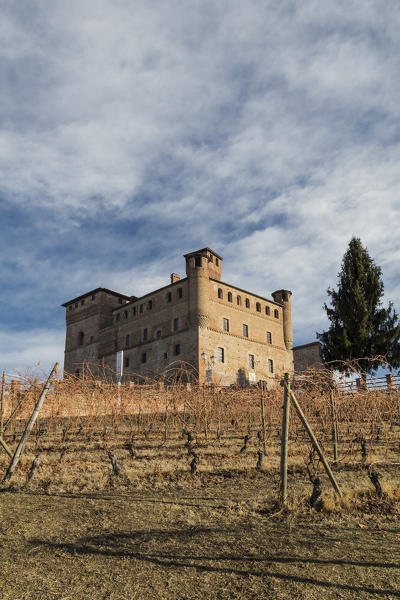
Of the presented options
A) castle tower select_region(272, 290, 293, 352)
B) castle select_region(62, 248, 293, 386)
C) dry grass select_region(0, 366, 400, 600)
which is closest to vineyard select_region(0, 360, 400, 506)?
dry grass select_region(0, 366, 400, 600)

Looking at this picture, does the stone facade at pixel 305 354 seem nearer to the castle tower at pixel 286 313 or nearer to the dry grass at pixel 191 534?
the castle tower at pixel 286 313

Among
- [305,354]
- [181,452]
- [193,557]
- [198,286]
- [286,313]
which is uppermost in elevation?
[198,286]

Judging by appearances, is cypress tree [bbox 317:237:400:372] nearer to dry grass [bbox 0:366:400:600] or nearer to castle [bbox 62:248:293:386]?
castle [bbox 62:248:293:386]

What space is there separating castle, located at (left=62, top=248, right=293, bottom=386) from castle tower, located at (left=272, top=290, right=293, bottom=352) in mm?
104

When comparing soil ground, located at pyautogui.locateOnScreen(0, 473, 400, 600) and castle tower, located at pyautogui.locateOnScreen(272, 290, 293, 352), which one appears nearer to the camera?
soil ground, located at pyautogui.locateOnScreen(0, 473, 400, 600)

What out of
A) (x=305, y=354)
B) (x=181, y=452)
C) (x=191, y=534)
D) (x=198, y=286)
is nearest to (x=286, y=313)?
(x=305, y=354)

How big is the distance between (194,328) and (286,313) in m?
13.2

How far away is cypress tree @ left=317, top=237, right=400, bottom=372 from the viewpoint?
3172cm

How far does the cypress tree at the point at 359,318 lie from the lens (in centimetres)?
3172

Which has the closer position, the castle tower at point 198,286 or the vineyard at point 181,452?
the vineyard at point 181,452

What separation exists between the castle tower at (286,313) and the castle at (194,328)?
0.34 ft

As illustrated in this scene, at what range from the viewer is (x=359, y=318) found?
107 feet

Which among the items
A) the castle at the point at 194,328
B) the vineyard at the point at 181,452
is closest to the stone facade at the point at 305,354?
the castle at the point at 194,328

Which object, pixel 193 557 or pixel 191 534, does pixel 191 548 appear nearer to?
pixel 193 557
